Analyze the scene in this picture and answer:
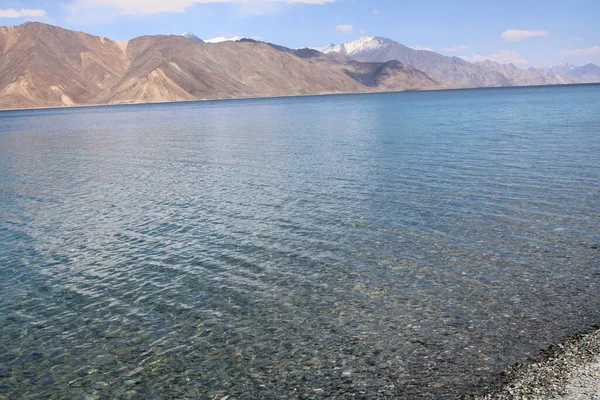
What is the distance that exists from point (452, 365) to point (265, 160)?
29.3m

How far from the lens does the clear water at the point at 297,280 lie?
9.56 meters

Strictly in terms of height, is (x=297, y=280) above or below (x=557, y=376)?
below

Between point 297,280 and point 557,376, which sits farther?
point 297,280

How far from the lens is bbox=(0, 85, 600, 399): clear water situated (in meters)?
9.56

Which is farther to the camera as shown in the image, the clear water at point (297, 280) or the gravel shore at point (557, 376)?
the clear water at point (297, 280)

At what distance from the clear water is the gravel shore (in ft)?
1.18

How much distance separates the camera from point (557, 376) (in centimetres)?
859

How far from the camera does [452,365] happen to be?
368 inches

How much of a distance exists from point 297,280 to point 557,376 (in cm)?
706

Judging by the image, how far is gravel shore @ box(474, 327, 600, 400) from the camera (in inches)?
317

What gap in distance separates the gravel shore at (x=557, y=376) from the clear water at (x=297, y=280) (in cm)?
36

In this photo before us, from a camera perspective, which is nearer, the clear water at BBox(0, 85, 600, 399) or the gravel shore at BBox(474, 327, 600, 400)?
the gravel shore at BBox(474, 327, 600, 400)

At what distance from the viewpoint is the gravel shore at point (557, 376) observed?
317 inches

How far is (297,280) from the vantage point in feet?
45.8
